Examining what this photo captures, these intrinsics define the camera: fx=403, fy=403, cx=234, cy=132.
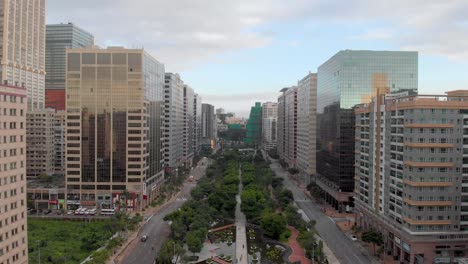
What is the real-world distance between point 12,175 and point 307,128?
98.2 meters

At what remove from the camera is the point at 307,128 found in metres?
132

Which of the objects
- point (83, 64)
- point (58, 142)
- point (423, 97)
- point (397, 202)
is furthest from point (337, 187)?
point (58, 142)

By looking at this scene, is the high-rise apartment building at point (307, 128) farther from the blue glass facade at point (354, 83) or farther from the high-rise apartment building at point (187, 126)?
the high-rise apartment building at point (187, 126)

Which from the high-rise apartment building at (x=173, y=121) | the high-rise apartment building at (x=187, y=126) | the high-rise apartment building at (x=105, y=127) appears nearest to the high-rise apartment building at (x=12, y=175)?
the high-rise apartment building at (x=105, y=127)

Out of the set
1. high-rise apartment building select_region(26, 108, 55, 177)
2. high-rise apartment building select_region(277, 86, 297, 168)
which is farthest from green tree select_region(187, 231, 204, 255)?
high-rise apartment building select_region(277, 86, 297, 168)

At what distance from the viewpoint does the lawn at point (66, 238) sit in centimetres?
5989

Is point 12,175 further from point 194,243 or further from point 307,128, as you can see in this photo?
point 307,128

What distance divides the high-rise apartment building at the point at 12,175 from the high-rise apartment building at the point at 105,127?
42.1 m

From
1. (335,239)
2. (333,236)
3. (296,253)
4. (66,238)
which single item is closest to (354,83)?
(333,236)

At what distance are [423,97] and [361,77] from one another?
33.4 metres

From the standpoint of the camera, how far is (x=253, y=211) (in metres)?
79.8

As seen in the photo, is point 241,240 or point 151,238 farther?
point 151,238

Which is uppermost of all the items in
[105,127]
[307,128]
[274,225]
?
[307,128]

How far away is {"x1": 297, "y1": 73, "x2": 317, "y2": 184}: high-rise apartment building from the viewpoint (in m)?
127
